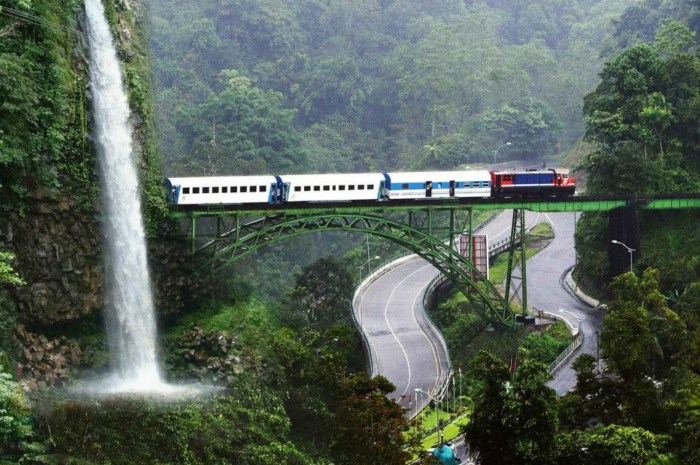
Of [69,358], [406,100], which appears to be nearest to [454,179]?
[69,358]

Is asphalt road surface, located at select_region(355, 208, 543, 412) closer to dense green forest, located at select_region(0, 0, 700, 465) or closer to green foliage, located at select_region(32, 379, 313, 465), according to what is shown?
dense green forest, located at select_region(0, 0, 700, 465)

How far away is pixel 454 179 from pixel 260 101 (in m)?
61.6

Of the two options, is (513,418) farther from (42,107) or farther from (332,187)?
(332,187)

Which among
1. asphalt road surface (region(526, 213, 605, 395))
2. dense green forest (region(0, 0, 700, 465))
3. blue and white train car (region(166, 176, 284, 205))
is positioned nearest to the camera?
dense green forest (region(0, 0, 700, 465))

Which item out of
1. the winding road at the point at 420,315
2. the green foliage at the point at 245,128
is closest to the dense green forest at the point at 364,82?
the green foliage at the point at 245,128

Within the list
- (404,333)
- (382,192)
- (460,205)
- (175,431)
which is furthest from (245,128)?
(175,431)

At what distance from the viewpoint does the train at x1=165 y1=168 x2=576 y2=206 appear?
3000 inches

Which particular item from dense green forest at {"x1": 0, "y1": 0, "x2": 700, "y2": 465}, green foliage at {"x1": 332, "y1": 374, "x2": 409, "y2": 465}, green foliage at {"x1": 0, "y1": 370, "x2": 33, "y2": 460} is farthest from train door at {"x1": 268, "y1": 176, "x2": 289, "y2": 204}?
green foliage at {"x1": 0, "y1": 370, "x2": 33, "y2": 460}

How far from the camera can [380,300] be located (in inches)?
3964

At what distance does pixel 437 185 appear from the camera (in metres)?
81.8

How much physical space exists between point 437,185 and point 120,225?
20.5 meters

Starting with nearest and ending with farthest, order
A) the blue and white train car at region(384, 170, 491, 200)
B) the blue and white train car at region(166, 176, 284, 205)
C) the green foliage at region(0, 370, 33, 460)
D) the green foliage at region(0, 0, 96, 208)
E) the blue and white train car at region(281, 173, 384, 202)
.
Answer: the green foliage at region(0, 370, 33, 460)
the green foliage at region(0, 0, 96, 208)
the blue and white train car at region(166, 176, 284, 205)
the blue and white train car at region(281, 173, 384, 202)
the blue and white train car at region(384, 170, 491, 200)

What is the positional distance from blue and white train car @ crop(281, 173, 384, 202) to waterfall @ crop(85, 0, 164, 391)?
9.54m

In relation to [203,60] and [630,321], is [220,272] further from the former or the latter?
[203,60]
